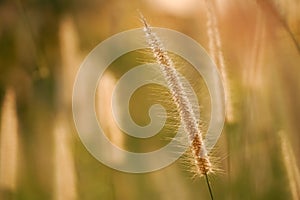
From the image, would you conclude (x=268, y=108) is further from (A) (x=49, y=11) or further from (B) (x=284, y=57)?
(A) (x=49, y=11)

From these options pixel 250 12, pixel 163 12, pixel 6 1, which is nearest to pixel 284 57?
pixel 250 12

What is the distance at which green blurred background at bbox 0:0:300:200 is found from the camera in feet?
3.18

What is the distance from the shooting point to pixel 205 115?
109 cm

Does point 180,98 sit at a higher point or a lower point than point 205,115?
lower

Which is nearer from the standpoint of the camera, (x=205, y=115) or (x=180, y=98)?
(x=180, y=98)

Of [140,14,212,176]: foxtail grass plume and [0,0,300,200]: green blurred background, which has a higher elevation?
[0,0,300,200]: green blurred background

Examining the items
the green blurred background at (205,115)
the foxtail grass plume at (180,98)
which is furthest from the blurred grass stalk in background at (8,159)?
the foxtail grass plume at (180,98)

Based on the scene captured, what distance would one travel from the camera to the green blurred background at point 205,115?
38.2 inches

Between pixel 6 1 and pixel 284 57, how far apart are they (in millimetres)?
775

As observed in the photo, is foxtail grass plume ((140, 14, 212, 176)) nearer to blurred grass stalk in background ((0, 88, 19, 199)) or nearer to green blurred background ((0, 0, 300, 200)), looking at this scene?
green blurred background ((0, 0, 300, 200))

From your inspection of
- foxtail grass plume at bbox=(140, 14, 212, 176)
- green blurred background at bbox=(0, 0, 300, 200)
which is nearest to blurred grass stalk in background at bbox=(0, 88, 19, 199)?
green blurred background at bbox=(0, 0, 300, 200)

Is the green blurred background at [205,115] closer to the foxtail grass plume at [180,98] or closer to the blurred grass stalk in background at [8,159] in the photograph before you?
the blurred grass stalk in background at [8,159]

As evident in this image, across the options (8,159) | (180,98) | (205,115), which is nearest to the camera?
(180,98)

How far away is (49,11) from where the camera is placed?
167 centimetres
